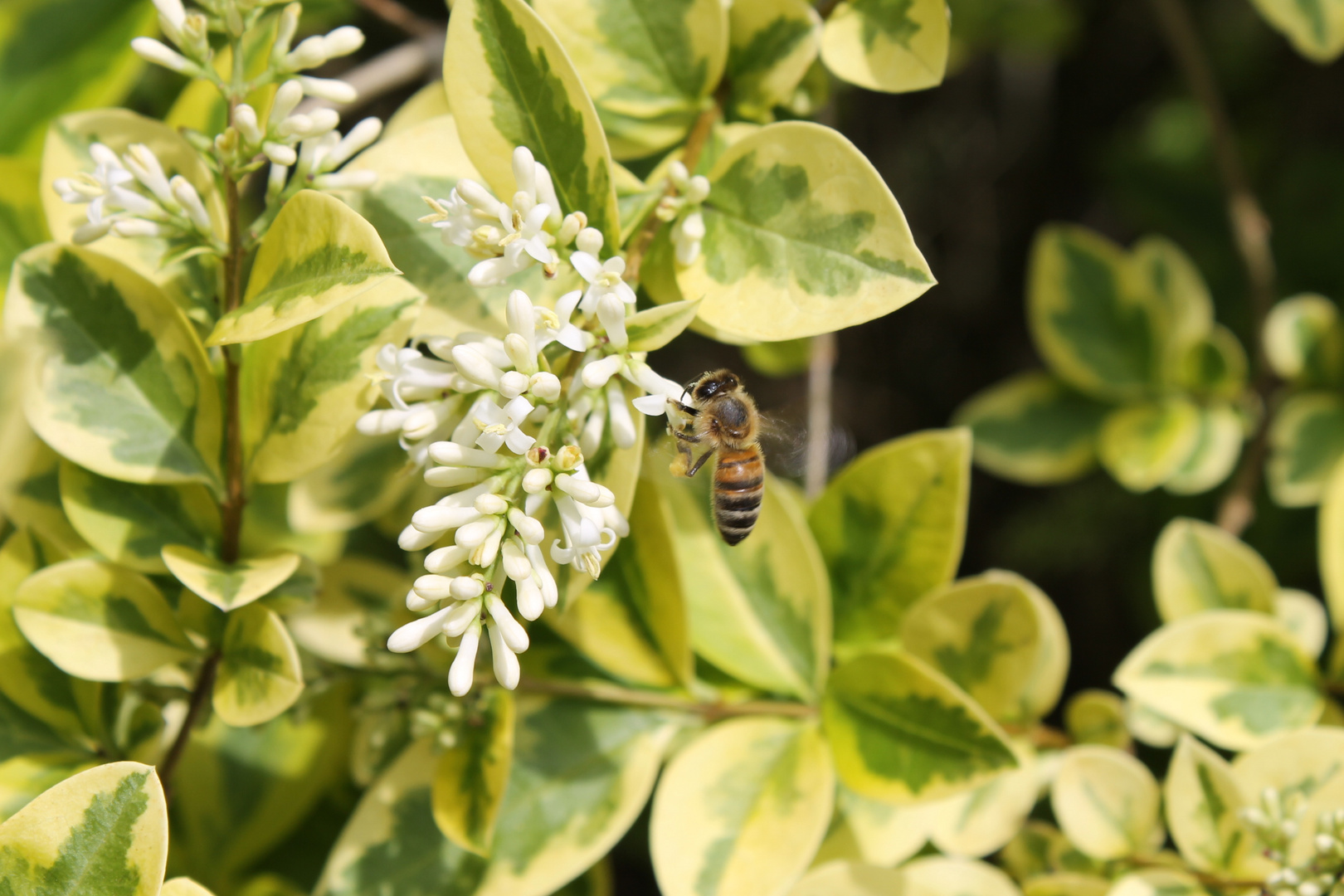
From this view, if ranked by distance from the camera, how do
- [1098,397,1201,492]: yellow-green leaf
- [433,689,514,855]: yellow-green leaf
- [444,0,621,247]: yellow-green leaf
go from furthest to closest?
1. [1098,397,1201,492]: yellow-green leaf
2. [433,689,514,855]: yellow-green leaf
3. [444,0,621,247]: yellow-green leaf

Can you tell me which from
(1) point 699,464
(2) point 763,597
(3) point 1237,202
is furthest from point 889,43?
(3) point 1237,202

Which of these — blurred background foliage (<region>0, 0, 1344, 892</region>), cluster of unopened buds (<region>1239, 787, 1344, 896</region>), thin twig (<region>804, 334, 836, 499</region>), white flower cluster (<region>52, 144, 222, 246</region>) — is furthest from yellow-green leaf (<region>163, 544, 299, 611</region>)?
cluster of unopened buds (<region>1239, 787, 1344, 896</region>)

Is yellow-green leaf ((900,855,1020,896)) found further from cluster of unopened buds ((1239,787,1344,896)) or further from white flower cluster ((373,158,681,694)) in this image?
white flower cluster ((373,158,681,694))

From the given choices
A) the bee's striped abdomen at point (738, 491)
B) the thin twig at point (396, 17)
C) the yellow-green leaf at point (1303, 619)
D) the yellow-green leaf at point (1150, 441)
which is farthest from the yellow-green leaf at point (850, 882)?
the thin twig at point (396, 17)

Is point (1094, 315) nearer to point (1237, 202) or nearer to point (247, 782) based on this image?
point (1237, 202)

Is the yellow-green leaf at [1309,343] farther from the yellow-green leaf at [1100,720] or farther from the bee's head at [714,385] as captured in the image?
the bee's head at [714,385]

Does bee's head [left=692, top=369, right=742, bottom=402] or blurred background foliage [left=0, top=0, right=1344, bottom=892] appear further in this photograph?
blurred background foliage [left=0, top=0, right=1344, bottom=892]

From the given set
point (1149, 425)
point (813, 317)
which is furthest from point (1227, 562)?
point (813, 317)
